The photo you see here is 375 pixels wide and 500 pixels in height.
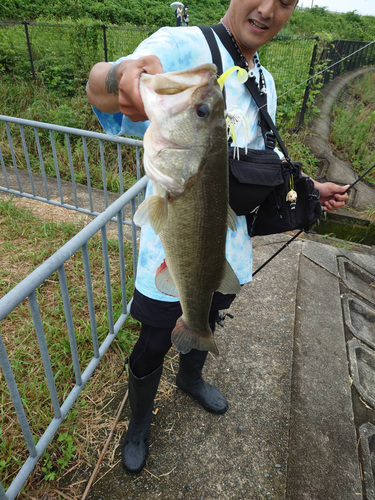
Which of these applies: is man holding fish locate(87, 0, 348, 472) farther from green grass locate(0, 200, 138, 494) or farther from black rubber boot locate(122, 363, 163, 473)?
green grass locate(0, 200, 138, 494)

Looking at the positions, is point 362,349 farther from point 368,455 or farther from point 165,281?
point 165,281

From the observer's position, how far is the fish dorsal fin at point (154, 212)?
1.15m

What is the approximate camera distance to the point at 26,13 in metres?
13.7

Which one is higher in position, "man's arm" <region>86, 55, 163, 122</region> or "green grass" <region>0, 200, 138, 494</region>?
"man's arm" <region>86, 55, 163, 122</region>

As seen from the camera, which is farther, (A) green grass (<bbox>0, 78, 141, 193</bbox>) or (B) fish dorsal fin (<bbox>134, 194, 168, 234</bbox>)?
(A) green grass (<bbox>0, 78, 141, 193</bbox>)

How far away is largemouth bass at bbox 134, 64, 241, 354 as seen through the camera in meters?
1.02

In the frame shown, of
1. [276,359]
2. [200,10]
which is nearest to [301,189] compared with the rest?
[276,359]

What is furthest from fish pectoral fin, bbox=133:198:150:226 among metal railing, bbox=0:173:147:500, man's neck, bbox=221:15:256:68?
man's neck, bbox=221:15:256:68

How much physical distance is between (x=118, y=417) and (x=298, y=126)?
23.9 feet

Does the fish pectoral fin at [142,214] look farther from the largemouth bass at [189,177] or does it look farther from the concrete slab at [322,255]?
the concrete slab at [322,255]

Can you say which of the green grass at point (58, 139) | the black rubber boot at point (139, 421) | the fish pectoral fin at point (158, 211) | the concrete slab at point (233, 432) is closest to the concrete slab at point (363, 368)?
the concrete slab at point (233, 432)

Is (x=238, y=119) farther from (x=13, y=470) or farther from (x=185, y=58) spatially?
Result: (x=13, y=470)

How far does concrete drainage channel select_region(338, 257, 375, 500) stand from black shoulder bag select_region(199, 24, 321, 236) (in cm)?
162

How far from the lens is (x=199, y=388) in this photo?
2486mm
